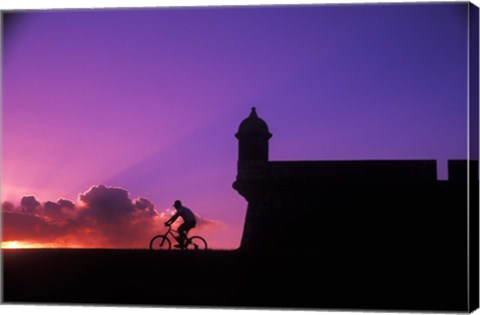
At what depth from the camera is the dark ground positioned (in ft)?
56.0

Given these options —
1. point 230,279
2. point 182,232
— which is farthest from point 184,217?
point 230,279

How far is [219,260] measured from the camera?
1791cm

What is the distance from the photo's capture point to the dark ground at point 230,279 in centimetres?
1708

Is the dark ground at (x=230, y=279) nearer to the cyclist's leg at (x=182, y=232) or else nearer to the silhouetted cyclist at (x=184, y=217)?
the silhouetted cyclist at (x=184, y=217)

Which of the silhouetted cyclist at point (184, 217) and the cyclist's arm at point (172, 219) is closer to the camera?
the silhouetted cyclist at point (184, 217)

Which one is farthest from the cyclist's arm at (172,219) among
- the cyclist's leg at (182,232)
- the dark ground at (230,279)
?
the dark ground at (230,279)

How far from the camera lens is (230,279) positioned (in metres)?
17.7

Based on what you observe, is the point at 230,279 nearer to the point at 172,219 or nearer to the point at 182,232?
the point at 172,219

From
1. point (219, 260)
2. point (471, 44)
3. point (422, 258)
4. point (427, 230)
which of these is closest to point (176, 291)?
point (219, 260)

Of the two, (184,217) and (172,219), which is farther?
(172,219)

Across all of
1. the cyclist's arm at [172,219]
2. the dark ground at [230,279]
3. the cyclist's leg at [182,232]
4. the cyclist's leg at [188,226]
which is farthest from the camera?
the cyclist's leg at [182,232]

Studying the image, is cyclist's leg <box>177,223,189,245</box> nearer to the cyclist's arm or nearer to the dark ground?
the cyclist's arm

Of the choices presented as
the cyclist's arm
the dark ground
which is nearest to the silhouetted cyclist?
the cyclist's arm

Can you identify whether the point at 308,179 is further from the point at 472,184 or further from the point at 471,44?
the point at 471,44
